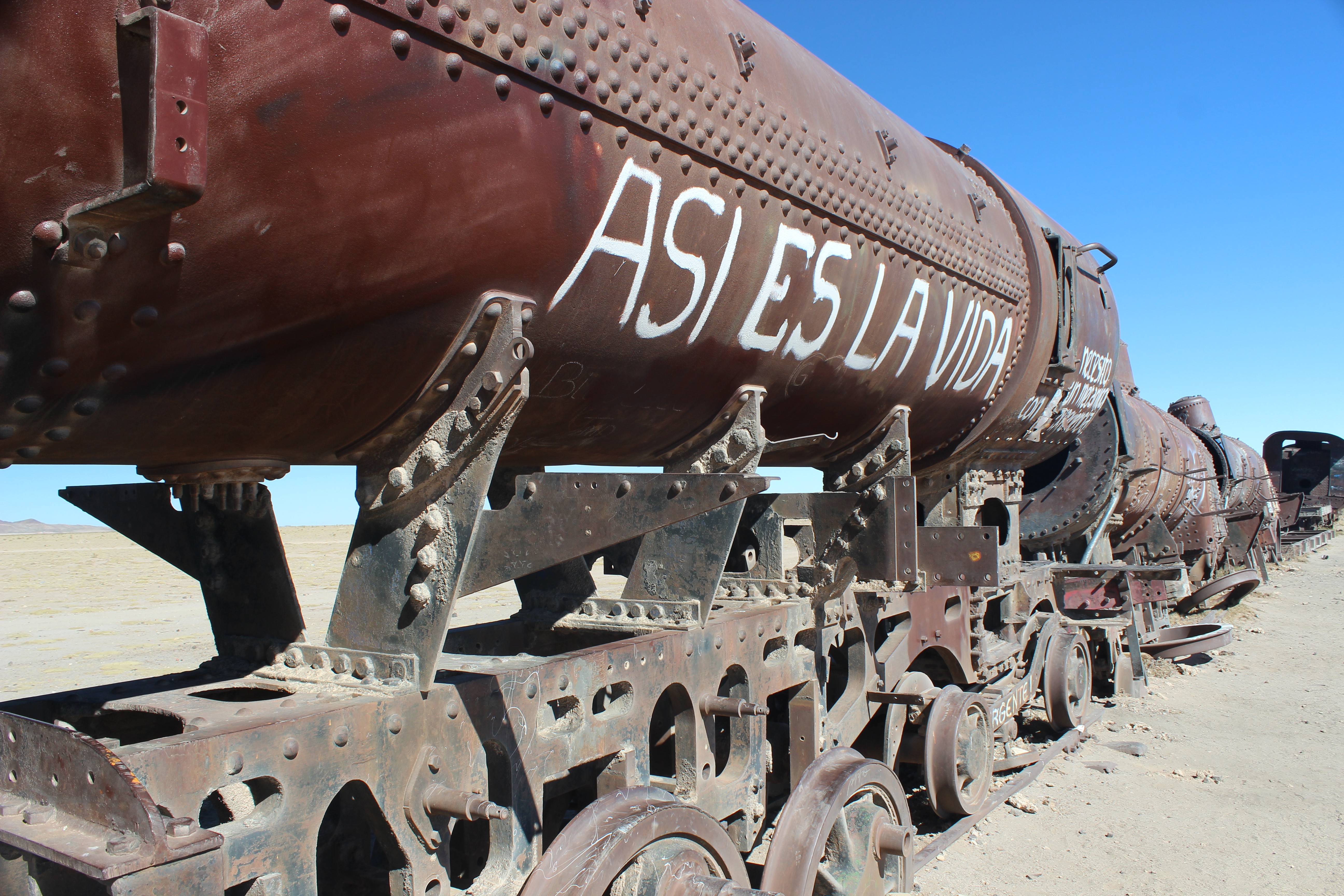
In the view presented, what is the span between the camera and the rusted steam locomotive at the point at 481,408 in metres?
1.58

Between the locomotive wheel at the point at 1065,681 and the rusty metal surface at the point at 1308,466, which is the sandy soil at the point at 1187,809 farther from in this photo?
the rusty metal surface at the point at 1308,466

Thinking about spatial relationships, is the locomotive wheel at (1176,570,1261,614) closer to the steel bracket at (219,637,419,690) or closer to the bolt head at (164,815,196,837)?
the steel bracket at (219,637,419,690)

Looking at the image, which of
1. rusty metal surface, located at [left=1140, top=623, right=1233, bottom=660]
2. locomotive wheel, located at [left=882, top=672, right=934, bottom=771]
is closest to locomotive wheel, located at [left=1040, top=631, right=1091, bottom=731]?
locomotive wheel, located at [left=882, top=672, right=934, bottom=771]

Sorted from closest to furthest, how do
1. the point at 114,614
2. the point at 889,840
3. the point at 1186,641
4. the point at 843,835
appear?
the point at 843,835 < the point at 889,840 < the point at 1186,641 < the point at 114,614

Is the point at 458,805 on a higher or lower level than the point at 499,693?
lower

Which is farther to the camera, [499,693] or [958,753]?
[958,753]

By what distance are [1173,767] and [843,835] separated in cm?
426

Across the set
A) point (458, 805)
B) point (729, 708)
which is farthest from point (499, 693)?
point (729, 708)

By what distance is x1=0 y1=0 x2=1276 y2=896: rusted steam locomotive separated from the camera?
1.58 m

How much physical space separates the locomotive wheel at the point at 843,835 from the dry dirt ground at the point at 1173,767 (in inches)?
30.7

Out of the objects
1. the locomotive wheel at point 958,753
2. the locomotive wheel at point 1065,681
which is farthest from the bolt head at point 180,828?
the locomotive wheel at point 1065,681

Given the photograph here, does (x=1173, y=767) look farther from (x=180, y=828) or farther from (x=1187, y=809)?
(x=180, y=828)

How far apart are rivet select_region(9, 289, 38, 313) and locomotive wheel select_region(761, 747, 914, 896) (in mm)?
2982

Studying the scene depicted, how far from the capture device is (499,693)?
2418 mm
